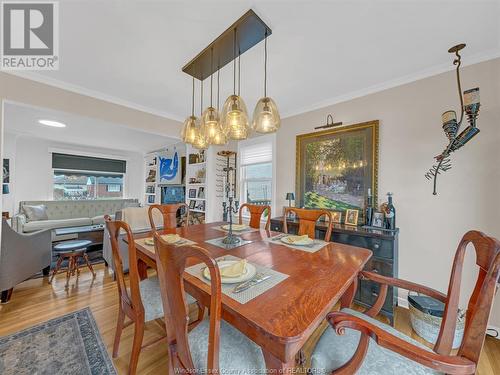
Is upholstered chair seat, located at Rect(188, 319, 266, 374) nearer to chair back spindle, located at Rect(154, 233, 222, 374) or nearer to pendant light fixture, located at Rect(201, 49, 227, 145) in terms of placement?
chair back spindle, located at Rect(154, 233, 222, 374)

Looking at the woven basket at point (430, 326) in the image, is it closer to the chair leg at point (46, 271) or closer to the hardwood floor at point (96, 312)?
the hardwood floor at point (96, 312)

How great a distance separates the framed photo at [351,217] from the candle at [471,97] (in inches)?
52.7

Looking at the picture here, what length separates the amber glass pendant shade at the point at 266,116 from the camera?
164cm

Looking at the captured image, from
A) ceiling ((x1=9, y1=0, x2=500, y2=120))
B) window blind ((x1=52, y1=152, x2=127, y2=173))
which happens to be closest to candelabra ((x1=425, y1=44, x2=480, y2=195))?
ceiling ((x1=9, y1=0, x2=500, y2=120))

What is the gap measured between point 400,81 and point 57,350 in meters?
3.99

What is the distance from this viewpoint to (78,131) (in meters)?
4.27

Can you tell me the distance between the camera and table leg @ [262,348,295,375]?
2.23ft

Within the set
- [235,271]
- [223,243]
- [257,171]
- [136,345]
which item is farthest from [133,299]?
[257,171]

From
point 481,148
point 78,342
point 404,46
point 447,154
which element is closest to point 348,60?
point 404,46

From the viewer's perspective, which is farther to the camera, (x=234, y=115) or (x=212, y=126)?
(x=212, y=126)

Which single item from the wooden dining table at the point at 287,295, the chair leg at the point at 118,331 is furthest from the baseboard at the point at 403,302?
the chair leg at the point at 118,331

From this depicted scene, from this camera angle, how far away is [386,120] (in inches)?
91.0

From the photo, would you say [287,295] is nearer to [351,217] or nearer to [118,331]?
[118,331]

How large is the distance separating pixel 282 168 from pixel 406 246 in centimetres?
185
